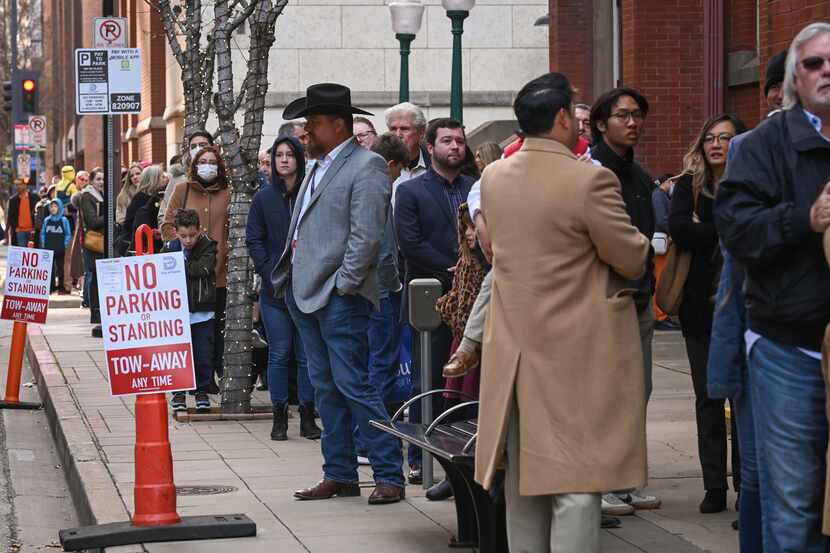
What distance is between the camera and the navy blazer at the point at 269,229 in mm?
10828

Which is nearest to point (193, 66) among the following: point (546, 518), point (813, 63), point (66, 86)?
point (546, 518)

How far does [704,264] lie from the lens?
8219 mm

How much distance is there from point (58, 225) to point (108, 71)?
10407 millimetres

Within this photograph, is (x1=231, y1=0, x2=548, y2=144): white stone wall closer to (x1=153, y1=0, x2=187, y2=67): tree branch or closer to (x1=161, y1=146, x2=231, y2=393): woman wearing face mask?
(x1=153, y1=0, x2=187, y2=67): tree branch

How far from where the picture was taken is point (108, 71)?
18062 millimetres

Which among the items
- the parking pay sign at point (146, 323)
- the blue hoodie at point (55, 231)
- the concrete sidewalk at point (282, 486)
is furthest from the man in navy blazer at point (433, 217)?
the blue hoodie at point (55, 231)

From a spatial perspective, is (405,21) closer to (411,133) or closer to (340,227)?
(411,133)

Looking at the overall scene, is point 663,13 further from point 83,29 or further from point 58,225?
point 83,29

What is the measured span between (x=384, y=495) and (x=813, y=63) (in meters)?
4.01

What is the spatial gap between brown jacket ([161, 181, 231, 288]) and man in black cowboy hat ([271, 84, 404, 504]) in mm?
4208

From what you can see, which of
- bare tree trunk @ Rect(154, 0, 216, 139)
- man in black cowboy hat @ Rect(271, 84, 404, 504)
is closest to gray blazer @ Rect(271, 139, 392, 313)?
man in black cowboy hat @ Rect(271, 84, 404, 504)

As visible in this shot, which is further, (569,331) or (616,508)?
(616,508)

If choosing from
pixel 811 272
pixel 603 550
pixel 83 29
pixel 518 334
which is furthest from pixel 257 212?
pixel 83 29

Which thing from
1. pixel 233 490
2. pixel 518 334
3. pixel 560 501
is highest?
pixel 518 334
